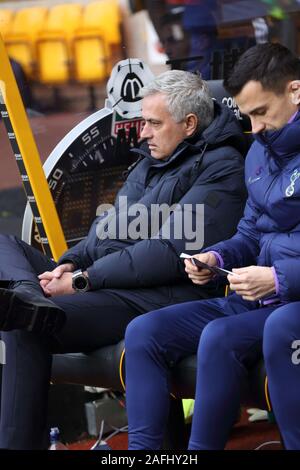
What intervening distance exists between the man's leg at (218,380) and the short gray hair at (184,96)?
96 cm

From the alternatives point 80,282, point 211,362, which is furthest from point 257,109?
point 80,282

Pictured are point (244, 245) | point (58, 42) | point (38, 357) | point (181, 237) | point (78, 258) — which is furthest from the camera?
point (58, 42)

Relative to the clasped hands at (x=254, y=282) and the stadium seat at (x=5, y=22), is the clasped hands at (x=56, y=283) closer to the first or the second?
the clasped hands at (x=254, y=282)

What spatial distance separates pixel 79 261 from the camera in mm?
3789

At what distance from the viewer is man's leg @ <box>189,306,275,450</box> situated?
115 inches

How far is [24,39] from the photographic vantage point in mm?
4617

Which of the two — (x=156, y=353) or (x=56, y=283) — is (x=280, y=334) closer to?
(x=156, y=353)

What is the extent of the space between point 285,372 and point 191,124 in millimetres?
1170

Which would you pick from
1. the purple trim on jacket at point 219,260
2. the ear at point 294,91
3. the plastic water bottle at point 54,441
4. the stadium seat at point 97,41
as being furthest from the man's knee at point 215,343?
the stadium seat at point 97,41

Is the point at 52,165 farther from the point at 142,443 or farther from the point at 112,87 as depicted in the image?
the point at 142,443

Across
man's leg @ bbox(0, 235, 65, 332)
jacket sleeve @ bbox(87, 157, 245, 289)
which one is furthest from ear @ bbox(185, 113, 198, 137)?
man's leg @ bbox(0, 235, 65, 332)

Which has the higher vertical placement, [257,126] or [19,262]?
[257,126]

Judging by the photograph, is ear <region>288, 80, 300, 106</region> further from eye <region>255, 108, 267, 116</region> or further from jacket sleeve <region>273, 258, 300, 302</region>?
jacket sleeve <region>273, 258, 300, 302</region>

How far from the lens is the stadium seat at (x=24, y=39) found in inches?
173
